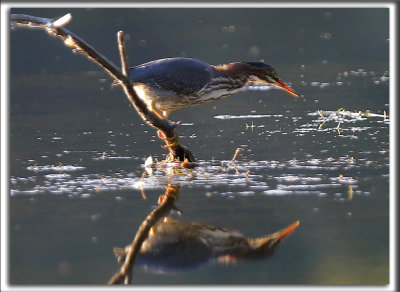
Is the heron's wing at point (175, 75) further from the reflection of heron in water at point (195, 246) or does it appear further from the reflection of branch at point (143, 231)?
the reflection of heron in water at point (195, 246)

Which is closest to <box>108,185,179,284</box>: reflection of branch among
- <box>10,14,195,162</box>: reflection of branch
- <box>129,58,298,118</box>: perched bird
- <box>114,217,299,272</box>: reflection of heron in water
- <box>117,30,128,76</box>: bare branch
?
<box>114,217,299,272</box>: reflection of heron in water

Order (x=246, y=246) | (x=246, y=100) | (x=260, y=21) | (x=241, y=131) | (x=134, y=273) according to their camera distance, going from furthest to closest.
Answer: (x=260, y=21) → (x=246, y=100) → (x=241, y=131) → (x=246, y=246) → (x=134, y=273)

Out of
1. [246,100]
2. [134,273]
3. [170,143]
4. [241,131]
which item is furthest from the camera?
[246,100]

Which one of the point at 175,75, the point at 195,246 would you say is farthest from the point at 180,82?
the point at 195,246

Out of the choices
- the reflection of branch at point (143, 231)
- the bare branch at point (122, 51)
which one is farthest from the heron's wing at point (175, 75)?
the reflection of branch at point (143, 231)

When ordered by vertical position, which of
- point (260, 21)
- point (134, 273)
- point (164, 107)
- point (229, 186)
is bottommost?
point (134, 273)

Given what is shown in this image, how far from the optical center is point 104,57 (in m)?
6.93

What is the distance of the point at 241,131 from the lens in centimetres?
944

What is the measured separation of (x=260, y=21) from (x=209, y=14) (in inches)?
63.2

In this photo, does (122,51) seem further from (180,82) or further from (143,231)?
(180,82)

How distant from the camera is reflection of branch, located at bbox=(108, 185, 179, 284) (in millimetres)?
5410

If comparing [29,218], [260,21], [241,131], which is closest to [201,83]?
[241,131]

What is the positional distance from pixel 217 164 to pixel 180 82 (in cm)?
96

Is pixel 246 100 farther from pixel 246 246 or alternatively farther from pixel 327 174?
pixel 246 246
